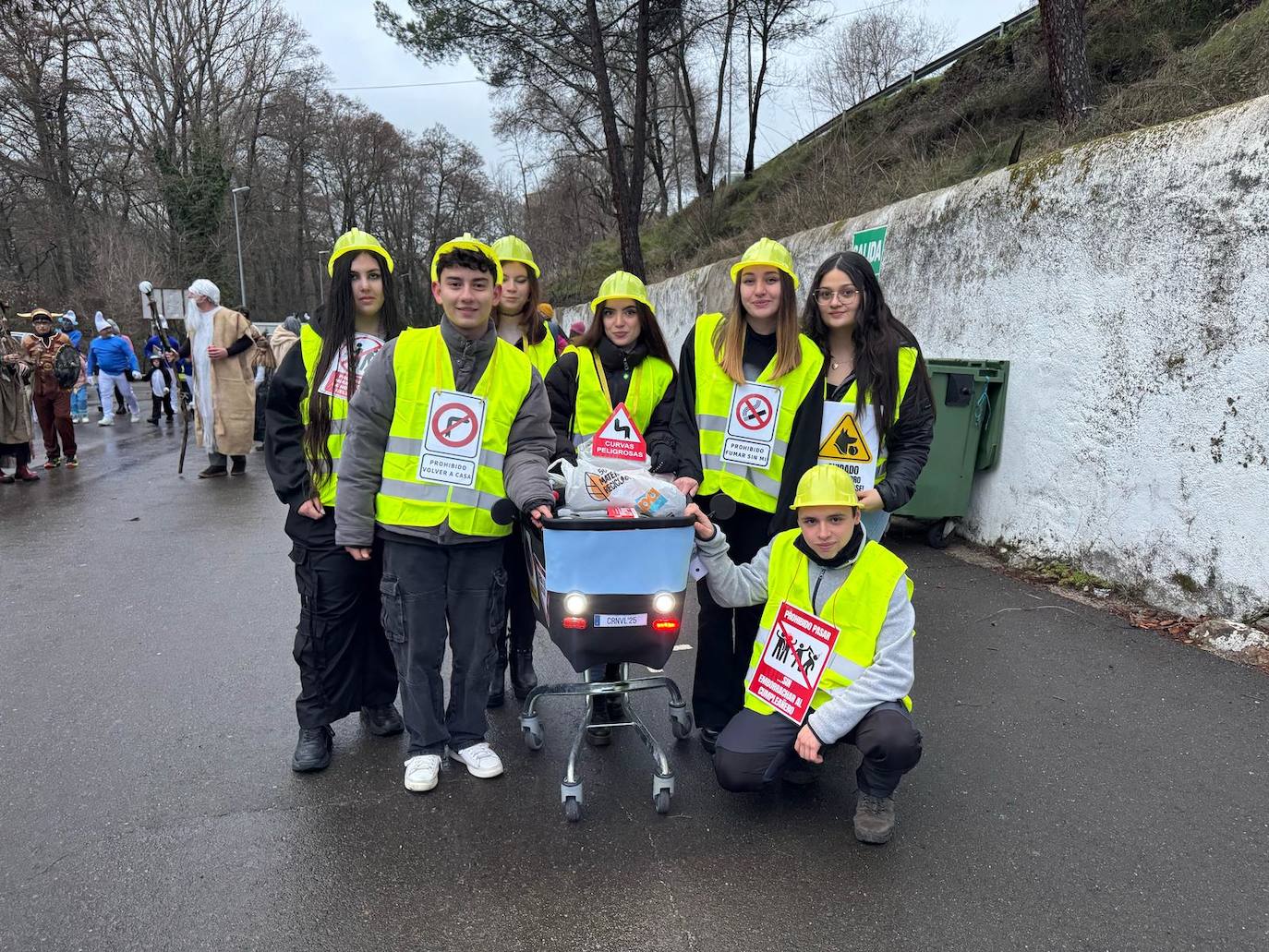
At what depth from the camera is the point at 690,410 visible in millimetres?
3555

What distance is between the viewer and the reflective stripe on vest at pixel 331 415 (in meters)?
3.39

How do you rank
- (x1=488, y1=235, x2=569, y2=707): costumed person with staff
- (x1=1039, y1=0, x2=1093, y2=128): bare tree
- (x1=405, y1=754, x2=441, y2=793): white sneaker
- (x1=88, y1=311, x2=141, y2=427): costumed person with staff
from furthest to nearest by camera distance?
(x1=88, y1=311, x2=141, y2=427): costumed person with staff, (x1=1039, y1=0, x2=1093, y2=128): bare tree, (x1=488, y1=235, x2=569, y2=707): costumed person with staff, (x1=405, y1=754, x2=441, y2=793): white sneaker

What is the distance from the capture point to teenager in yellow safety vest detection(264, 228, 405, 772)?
11.1ft

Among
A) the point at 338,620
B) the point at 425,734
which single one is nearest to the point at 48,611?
the point at 338,620

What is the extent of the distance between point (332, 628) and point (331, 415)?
2.82 ft

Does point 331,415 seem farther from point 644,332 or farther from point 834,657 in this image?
point 834,657

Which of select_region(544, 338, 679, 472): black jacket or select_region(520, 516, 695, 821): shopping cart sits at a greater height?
select_region(544, 338, 679, 472): black jacket

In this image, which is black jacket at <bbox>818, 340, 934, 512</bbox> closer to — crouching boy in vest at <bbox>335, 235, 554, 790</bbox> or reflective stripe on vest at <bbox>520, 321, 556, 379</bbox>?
crouching boy in vest at <bbox>335, 235, 554, 790</bbox>

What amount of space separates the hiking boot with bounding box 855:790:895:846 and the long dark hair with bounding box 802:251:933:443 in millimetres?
1416

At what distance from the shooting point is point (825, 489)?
296 cm

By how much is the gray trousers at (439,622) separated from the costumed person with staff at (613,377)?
579 mm

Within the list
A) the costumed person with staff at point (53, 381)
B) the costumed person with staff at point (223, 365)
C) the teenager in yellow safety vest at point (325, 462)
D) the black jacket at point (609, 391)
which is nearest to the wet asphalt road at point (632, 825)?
the teenager in yellow safety vest at point (325, 462)

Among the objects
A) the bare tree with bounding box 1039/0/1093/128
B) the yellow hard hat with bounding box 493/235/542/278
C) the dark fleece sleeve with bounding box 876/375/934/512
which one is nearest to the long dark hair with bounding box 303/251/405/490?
the yellow hard hat with bounding box 493/235/542/278

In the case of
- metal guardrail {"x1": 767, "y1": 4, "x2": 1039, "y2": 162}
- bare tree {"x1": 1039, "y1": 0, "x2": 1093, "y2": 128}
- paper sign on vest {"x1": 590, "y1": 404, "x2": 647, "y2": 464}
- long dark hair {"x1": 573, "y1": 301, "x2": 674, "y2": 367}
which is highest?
metal guardrail {"x1": 767, "y1": 4, "x2": 1039, "y2": 162}
